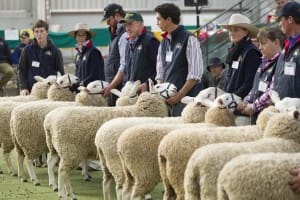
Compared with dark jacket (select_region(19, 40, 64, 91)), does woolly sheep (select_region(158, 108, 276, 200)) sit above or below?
below

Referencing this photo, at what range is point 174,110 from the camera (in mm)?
7910

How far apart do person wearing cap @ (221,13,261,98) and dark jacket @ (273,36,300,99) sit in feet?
3.51

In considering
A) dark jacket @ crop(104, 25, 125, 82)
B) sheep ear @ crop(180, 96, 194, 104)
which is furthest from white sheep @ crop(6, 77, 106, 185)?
sheep ear @ crop(180, 96, 194, 104)

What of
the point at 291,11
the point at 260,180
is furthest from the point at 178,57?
the point at 260,180

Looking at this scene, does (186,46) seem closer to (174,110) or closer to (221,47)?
(174,110)

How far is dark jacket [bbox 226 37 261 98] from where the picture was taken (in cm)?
728

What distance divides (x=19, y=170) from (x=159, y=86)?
264 centimetres

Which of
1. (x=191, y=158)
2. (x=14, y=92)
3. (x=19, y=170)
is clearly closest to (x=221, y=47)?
(x=14, y=92)

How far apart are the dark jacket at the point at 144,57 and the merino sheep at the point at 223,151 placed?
322cm

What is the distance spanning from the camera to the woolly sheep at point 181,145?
18.9 ft

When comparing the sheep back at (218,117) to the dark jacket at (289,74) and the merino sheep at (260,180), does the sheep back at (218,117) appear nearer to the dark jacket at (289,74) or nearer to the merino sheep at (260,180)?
the dark jacket at (289,74)

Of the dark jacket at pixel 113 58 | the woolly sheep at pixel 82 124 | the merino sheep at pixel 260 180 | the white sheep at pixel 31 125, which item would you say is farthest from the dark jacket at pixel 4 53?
the merino sheep at pixel 260 180

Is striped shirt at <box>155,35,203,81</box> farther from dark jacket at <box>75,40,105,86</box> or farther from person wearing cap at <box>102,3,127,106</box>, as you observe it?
dark jacket at <box>75,40,105,86</box>

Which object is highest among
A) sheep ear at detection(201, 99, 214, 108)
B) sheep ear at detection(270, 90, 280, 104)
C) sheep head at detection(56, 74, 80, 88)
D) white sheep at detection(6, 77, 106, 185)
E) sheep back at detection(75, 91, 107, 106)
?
sheep ear at detection(270, 90, 280, 104)
